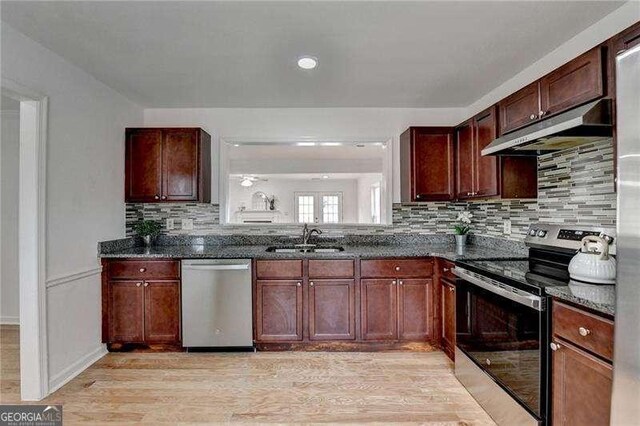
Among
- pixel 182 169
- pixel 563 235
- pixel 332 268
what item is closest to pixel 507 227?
pixel 563 235

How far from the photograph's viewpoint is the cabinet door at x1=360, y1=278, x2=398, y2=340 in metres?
2.90

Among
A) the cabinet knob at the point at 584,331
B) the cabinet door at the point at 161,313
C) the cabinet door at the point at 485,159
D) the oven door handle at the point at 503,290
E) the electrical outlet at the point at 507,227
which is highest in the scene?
the cabinet door at the point at 485,159

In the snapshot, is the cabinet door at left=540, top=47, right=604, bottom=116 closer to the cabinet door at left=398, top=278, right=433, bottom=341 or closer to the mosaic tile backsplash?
the mosaic tile backsplash

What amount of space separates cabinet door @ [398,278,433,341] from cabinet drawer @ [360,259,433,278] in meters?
0.06

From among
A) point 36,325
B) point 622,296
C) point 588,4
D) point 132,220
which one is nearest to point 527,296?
point 622,296

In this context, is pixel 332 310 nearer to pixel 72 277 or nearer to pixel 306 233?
pixel 306 233

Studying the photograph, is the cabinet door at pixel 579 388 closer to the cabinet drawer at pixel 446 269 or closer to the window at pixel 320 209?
the cabinet drawer at pixel 446 269

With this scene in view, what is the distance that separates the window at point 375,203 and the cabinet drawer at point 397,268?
73cm

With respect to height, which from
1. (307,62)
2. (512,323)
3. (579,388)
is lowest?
(579,388)

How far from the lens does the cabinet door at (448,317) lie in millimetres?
2639

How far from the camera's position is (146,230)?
3344mm

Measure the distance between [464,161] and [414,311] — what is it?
141 cm

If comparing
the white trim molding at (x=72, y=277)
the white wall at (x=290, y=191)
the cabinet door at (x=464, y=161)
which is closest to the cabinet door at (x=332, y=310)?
the white wall at (x=290, y=191)

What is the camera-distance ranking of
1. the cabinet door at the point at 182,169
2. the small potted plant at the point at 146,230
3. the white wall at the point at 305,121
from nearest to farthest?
the cabinet door at the point at 182,169, the small potted plant at the point at 146,230, the white wall at the point at 305,121
